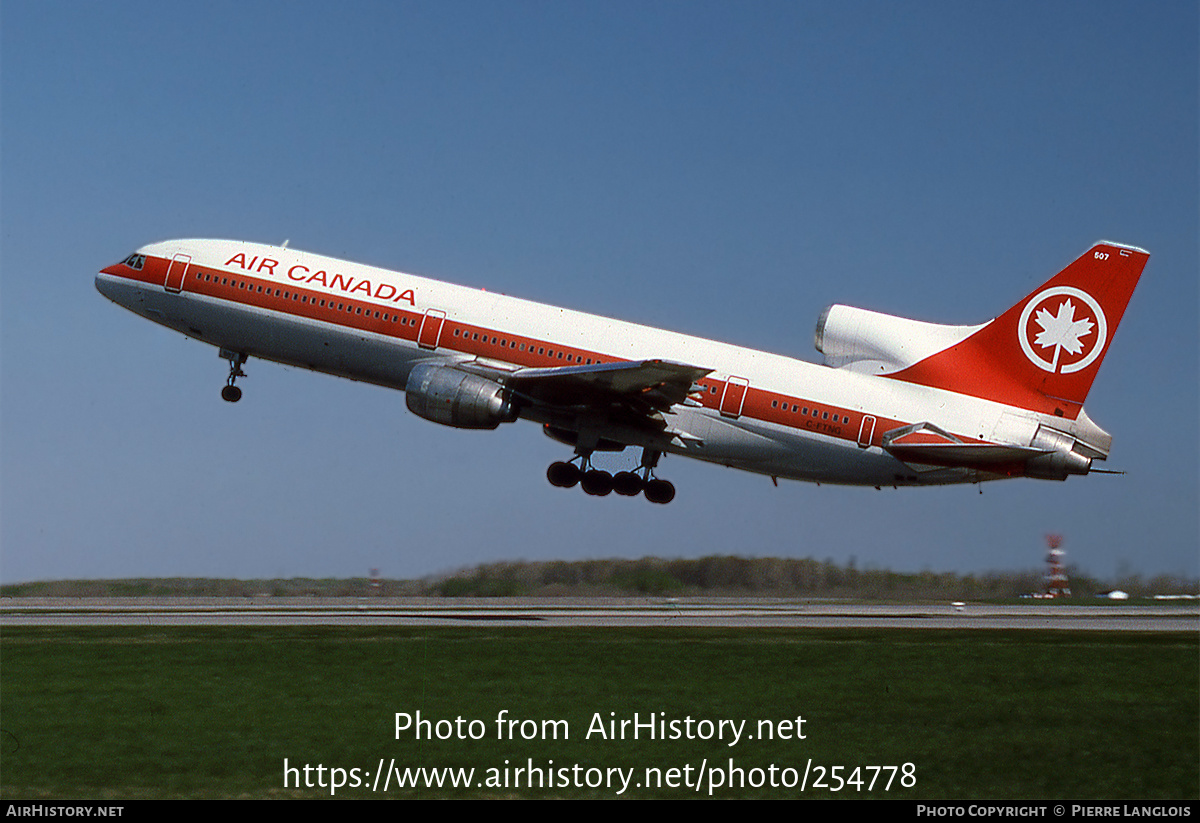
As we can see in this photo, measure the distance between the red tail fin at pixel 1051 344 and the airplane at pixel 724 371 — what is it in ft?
0.14

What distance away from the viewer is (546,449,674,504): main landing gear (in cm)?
3906

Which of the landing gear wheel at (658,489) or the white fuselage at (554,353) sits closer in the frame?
the white fuselage at (554,353)

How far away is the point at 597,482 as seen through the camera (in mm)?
39625

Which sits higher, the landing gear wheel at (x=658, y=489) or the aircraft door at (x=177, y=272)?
the aircraft door at (x=177, y=272)

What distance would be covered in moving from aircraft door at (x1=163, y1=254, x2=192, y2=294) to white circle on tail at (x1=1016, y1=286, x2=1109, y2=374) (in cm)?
2713

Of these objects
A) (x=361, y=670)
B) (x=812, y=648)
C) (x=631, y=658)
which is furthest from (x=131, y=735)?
(x=812, y=648)

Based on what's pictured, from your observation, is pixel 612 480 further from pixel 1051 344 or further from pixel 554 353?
pixel 1051 344

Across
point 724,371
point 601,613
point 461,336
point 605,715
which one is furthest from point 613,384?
point 605,715

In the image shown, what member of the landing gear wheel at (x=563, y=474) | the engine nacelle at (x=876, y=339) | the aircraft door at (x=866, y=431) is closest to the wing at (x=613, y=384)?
the landing gear wheel at (x=563, y=474)

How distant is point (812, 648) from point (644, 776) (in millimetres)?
10434

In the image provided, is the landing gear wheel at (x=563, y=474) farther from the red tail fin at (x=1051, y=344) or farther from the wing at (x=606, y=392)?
the red tail fin at (x=1051, y=344)

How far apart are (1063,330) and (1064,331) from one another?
5cm

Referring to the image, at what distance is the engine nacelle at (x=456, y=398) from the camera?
115 ft
